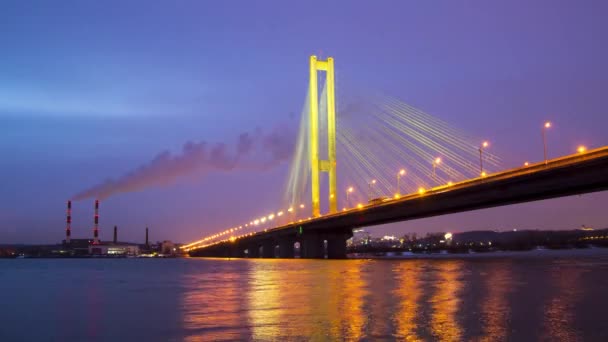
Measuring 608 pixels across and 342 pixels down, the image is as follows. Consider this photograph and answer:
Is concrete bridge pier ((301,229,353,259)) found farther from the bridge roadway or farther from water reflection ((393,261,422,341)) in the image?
water reflection ((393,261,422,341))

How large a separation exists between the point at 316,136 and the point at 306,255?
77.5 feet

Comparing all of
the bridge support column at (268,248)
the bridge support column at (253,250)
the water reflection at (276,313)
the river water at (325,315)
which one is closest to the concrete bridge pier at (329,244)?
the bridge support column at (268,248)

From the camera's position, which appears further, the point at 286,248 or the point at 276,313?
the point at 286,248

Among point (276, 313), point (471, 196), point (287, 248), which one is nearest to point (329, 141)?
point (471, 196)

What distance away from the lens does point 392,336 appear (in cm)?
1259

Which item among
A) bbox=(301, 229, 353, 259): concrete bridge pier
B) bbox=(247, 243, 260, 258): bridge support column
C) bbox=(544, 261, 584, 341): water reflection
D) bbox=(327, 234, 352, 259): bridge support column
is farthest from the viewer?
bbox=(247, 243, 260, 258): bridge support column

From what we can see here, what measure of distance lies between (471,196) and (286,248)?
51.0m

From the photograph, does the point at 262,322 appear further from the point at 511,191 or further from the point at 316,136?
the point at 316,136

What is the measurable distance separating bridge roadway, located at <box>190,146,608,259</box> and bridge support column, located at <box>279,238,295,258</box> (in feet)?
6.39

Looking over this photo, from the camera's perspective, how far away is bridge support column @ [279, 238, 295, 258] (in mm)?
103750

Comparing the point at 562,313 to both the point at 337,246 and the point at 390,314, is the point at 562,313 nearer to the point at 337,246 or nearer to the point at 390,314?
the point at 390,314

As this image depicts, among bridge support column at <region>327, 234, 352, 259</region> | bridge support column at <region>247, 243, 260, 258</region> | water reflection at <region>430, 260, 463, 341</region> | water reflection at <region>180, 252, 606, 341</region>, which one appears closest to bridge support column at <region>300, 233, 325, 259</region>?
bridge support column at <region>327, 234, 352, 259</region>

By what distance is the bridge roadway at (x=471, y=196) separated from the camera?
151 ft

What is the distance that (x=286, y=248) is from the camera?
346ft
